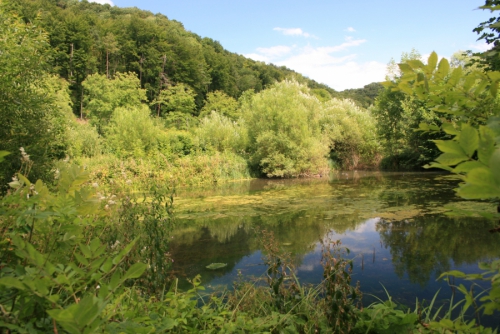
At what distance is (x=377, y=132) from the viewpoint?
21938mm

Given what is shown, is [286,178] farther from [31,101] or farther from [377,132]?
[31,101]

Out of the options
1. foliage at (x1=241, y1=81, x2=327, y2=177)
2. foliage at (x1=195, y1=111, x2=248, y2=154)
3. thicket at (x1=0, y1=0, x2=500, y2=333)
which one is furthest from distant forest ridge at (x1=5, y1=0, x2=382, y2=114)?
foliage at (x1=241, y1=81, x2=327, y2=177)

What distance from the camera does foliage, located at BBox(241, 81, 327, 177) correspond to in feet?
62.3

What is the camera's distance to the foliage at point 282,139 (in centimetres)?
1898

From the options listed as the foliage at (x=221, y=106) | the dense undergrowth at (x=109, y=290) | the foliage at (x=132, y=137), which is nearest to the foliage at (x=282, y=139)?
the foliage at (x=132, y=137)

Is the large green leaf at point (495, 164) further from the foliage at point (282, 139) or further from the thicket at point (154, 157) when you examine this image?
the foliage at point (282, 139)

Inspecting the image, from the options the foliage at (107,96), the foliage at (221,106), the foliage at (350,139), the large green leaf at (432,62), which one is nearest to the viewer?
the large green leaf at (432,62)

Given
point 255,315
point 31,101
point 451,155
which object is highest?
point 31,101

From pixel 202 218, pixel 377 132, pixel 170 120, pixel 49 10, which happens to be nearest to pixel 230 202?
pixel 202 218

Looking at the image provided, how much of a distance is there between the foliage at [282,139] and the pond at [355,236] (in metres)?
6.99

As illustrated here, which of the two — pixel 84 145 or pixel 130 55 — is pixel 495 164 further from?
pixel 130 55

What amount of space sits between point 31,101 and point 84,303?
287 inches

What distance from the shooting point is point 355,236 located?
7082mm

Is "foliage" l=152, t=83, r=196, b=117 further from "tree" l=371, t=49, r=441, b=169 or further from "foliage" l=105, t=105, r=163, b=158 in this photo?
"tree" l=371, t=49, r=441, b=169
